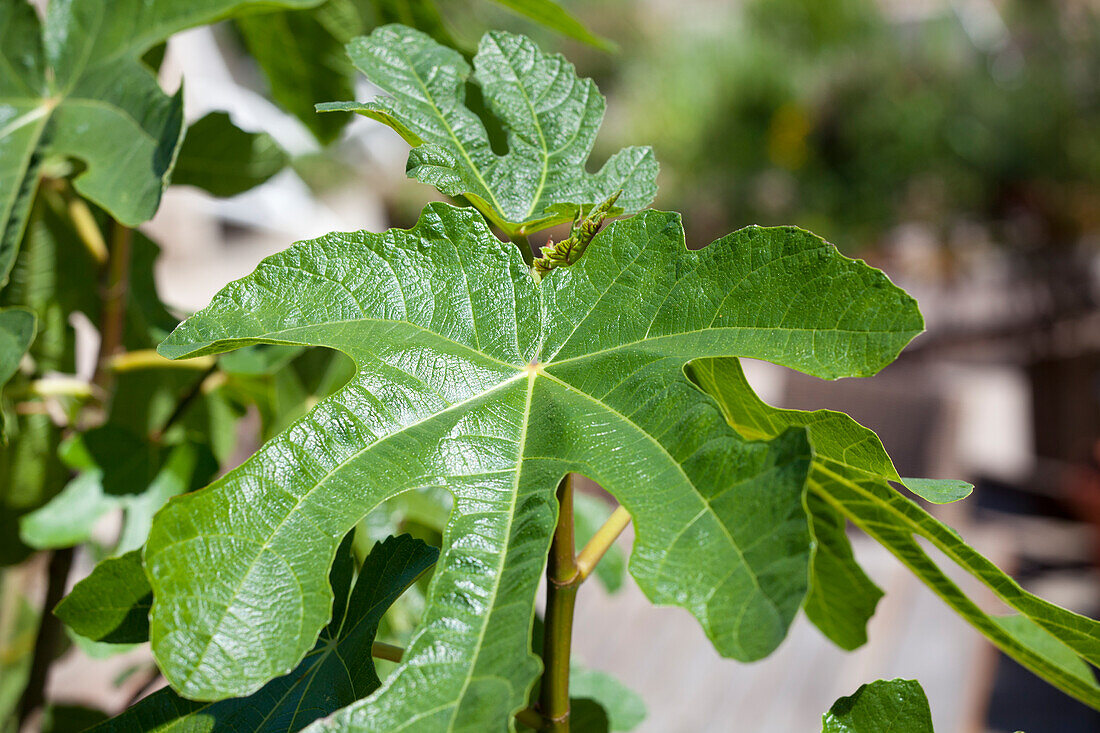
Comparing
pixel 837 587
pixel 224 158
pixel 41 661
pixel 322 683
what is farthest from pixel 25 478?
pixel 837 587

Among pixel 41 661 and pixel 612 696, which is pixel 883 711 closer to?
pixel 612 696

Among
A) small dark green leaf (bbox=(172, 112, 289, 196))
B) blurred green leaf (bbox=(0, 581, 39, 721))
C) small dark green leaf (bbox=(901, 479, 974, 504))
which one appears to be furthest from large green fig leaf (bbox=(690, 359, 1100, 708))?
blurred green leaf (bbox=(0, 581, 39, 721))

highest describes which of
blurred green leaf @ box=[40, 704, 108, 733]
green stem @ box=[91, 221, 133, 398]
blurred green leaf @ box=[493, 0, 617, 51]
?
blurred green leaf @ box=[493, 0, 617, 51]

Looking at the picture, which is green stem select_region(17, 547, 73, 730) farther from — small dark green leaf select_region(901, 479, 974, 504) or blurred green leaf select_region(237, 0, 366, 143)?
small dark green leaf select_region(901, 479, 974, 504)

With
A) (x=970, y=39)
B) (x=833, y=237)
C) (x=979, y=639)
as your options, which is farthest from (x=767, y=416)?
(x=970, y=39)

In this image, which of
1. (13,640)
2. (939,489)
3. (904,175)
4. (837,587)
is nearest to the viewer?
(939,489)

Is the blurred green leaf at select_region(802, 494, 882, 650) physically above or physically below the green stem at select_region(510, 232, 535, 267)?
below
